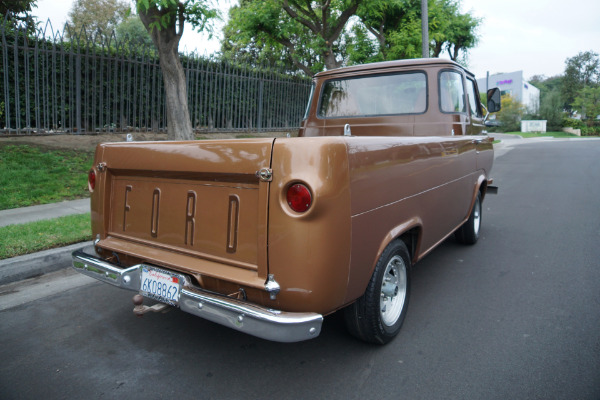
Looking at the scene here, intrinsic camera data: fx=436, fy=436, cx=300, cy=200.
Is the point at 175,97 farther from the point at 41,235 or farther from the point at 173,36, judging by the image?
the point at 41,235

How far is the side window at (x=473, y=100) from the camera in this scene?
Answer: 4905 mm

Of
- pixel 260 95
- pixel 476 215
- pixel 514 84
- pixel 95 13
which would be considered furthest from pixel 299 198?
pixel 514 84

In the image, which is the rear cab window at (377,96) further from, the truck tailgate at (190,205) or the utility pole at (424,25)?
the utility pole at (424,25)

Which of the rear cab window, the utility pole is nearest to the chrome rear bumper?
the rear cab window

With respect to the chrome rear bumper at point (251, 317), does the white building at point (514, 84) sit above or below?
above

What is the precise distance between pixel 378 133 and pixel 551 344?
2.35 metres

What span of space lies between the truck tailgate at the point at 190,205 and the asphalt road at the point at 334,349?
654 mm

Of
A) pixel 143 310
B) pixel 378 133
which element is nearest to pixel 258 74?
pixel 378 133

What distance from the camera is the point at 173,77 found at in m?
9.12

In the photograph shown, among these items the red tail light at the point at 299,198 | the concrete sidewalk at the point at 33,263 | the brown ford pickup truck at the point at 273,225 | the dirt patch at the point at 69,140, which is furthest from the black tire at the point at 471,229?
the dirt patch at the point at 69,140

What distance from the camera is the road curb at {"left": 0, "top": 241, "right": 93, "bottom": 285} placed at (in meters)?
4.01

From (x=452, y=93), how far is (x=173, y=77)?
646cm

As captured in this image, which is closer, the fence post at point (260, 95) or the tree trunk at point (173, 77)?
the tree trunk at point (173, 77)

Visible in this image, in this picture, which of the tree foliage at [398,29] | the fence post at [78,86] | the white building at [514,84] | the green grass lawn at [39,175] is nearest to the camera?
the green grass lawn at [39,175]
